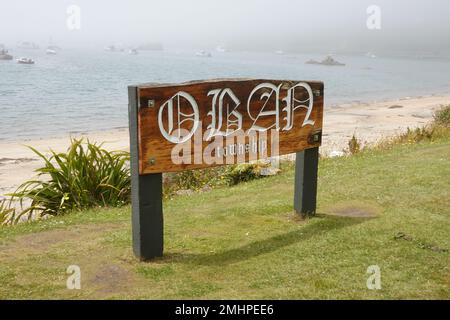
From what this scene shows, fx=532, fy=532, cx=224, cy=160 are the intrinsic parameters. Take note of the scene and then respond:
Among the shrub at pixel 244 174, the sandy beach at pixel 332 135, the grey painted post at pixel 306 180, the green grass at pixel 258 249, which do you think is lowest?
the sandy beach at pixel 332 135

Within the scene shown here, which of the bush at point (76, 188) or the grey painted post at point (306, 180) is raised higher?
the grey painted post at point (306, 180)

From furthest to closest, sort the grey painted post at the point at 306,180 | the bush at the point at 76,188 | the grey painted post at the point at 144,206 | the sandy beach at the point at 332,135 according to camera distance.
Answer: the sandy beach at the point at 332,135, the bush at the point at 76,188, the grey painted post at the point at 306,180, the grey painted post at the point at 144,206

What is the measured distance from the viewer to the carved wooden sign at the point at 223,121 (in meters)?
4.72

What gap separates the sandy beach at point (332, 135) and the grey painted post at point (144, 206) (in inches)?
394

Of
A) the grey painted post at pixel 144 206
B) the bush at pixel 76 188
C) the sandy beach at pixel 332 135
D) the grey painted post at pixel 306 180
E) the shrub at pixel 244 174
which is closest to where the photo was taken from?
the grey painted post at pixel 144 206

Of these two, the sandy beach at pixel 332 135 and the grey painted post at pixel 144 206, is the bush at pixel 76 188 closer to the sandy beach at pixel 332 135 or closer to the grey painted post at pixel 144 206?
the grey painted post at pixel 144 206

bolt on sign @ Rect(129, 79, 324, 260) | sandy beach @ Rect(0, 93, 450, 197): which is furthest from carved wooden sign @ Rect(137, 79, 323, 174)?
sandy beach @ Rect(0, 93, 450, 197)

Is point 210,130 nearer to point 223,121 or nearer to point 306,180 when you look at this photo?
point 223,121

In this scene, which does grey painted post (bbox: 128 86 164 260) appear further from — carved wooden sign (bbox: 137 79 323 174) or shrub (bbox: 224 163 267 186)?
shrub (bbox: 224 163 267 186)

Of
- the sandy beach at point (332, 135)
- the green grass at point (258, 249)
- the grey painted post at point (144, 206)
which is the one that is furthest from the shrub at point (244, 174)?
the grey painted post at point (144, 206)

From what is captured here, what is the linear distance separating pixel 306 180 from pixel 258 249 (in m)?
1.27

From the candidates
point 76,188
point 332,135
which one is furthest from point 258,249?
point 332,135
